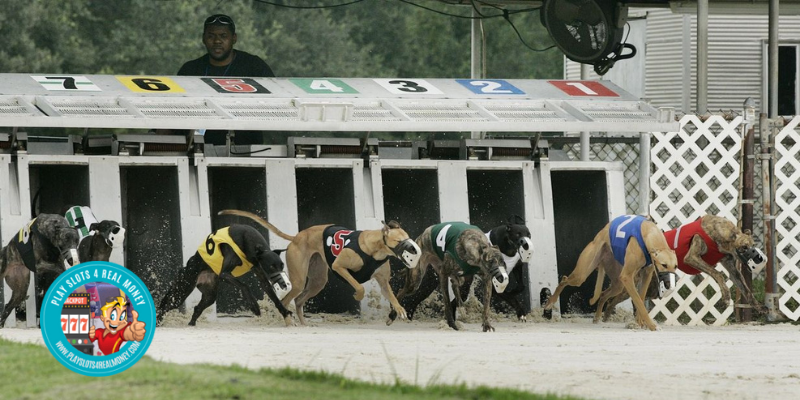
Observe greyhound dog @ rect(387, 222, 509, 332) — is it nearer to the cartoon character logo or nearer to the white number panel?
the white number panel

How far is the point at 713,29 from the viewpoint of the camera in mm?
20453

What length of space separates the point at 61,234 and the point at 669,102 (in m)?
13.2

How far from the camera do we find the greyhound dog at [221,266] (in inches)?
403

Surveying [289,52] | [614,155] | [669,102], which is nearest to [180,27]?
[289,52]

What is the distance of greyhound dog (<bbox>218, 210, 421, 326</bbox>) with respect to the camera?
10.3 m

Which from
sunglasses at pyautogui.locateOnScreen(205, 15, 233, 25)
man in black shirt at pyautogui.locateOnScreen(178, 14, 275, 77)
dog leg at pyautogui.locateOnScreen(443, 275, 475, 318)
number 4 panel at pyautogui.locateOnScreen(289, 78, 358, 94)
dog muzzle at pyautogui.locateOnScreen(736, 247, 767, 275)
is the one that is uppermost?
sunglasses at pyautogui.locateOnScreen(205, 15, 233, 25)

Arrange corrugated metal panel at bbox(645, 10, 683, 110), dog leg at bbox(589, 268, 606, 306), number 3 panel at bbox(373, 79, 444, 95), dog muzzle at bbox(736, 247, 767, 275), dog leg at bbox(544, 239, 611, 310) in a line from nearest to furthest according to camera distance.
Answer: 1. dog muzzle at bbox(736, 247, 767, 275)
2. dog leg at bbox(544, 239, 611, 310)
3. dog leg at bbox(589, 268, 606, 306)
4. number 3 panel at bbox(373, 79, 444, 95)
5. corrugated metal panel at bbox(645, 10, 683, 110)

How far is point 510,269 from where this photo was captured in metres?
11.0

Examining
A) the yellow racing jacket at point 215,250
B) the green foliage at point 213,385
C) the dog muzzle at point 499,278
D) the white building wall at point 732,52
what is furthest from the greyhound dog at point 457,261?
the white building wall at point 732,52

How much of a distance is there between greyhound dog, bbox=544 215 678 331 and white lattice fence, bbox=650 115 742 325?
117cm

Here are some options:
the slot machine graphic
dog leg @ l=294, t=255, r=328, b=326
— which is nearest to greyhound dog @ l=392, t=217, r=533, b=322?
dog leg @ l=294, t=255, r=328, b=326

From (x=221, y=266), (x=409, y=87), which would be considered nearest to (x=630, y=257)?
(x=409, y=87)

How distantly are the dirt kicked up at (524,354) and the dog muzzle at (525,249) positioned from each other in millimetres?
556

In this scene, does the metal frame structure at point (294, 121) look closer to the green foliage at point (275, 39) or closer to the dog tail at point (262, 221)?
the dog tail at point (262, 221)
